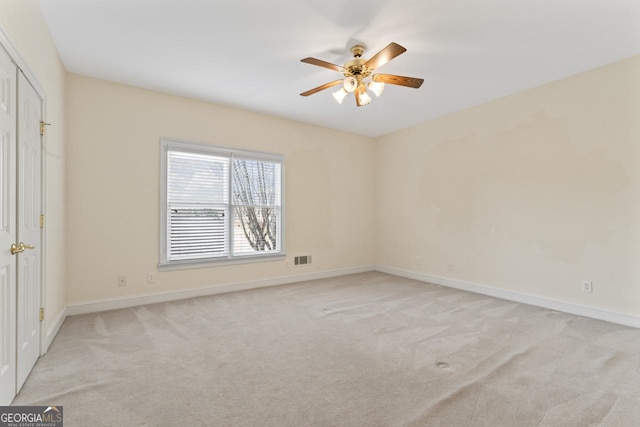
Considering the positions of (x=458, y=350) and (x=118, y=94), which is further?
(x=118, y=94)

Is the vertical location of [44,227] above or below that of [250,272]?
above

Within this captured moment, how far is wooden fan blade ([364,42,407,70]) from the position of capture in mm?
2312

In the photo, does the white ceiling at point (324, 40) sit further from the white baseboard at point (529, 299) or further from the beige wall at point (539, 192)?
the white baseboard at point (529, 299)

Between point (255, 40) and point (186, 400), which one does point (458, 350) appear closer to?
point (186, 400)

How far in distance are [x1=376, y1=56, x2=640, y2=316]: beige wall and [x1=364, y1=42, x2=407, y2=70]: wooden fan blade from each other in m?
2.52

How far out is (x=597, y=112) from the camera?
330cm

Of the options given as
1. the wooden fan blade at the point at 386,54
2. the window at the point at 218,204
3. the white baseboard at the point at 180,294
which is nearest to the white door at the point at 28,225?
the white baseboard at the point at 180,294

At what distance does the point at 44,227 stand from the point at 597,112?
5675mm

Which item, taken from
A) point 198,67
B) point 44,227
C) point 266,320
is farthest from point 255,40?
point 266,320

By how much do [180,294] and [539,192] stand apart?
4.97m

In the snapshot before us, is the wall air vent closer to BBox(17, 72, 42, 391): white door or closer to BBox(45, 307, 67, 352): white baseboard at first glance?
BBox(45, 307, 67, 352): white baseboard

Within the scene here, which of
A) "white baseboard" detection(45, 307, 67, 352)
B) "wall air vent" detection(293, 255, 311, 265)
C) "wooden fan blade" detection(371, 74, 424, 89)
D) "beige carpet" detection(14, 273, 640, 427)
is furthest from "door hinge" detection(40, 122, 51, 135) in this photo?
"wall air vent" detection(293, 255, 311, 265)

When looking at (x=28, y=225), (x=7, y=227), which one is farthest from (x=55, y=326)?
(x=7, y=227)

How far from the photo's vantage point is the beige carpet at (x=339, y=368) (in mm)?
1733
